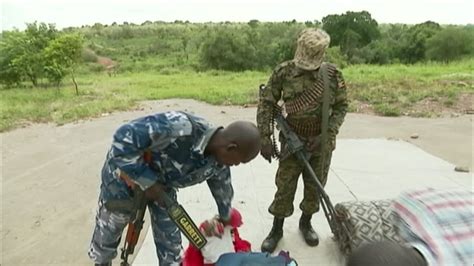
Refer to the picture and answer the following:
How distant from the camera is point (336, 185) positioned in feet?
14.1

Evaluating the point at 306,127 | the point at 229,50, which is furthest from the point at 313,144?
the point at 229,50

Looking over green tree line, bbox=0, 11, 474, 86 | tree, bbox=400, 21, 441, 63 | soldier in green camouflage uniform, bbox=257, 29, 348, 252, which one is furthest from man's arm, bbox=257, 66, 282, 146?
tree, bbox=400, 21, 441, 63

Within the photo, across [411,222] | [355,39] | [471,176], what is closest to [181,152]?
[411,222]

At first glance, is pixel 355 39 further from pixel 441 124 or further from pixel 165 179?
pixel 165 179

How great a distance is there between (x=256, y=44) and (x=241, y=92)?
713 inches

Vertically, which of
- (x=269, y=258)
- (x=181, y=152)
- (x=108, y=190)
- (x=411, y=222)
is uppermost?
(x=411, y=222)

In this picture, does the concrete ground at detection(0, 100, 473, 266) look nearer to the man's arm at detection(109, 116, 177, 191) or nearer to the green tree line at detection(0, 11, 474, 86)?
the man's arm at detection(109, 116, 177, 191)

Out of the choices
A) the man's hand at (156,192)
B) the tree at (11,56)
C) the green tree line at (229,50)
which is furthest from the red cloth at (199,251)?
the tree at (11,56)

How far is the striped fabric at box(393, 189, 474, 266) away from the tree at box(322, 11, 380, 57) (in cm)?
3101

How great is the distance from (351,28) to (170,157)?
32651mm

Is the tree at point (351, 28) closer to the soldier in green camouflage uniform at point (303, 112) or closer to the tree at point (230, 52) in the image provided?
the tree at point (230, 52)

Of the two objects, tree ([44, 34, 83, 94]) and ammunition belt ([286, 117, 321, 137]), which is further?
tree ([44, 34, 83, 94])

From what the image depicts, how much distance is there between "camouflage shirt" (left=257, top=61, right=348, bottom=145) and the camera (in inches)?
111

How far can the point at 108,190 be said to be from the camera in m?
2.20
